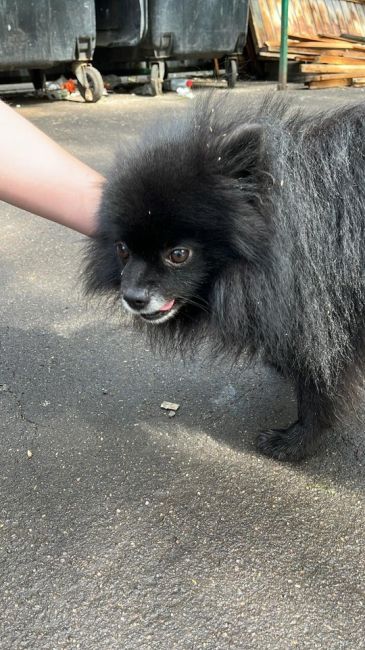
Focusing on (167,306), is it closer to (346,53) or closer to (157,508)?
(157,508)

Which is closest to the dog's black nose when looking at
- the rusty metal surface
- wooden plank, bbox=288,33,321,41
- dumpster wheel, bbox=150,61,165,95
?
dumpster wheel, bbox=150,61,165,95

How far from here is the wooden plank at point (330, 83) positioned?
9.23 m

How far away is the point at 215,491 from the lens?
6.15ft

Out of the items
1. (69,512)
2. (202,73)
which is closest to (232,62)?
(202,73)

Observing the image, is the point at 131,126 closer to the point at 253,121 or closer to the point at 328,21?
the point at 253,121

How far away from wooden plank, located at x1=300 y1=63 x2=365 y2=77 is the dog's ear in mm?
8702

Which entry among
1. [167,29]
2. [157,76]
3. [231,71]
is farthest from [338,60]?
[167,29]

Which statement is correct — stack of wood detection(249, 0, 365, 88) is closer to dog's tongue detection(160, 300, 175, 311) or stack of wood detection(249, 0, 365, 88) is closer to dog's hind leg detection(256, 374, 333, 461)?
dog's hind leg detection(256, 374, 333, 461)

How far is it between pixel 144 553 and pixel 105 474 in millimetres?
360

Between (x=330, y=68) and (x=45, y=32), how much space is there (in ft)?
16.8

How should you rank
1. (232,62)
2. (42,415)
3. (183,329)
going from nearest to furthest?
(183,329), (42,415), (232,62)

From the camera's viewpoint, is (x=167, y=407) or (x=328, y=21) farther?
(x=328, y=21)

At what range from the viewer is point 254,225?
1.52m

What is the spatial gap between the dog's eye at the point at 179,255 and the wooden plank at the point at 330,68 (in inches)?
347
